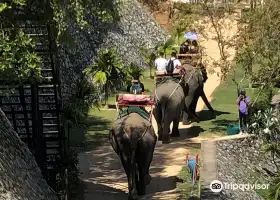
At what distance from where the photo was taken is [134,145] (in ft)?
44.7

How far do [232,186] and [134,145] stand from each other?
2.49 metres

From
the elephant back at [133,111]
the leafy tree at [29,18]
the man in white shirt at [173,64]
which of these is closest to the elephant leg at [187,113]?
the man in white shirt at [173,64]

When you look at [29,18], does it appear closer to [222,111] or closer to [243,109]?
[243,109]

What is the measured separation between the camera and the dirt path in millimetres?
14508

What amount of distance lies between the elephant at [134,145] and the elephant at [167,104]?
3970 millimetres

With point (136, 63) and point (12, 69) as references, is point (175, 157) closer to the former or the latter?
→ point (12, 69)

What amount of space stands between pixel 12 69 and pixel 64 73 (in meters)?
13.9

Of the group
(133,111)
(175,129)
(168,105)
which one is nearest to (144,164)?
(133,111)

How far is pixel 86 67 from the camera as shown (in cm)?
2531

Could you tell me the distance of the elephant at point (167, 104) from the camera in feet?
59.6

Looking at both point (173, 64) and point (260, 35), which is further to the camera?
point (260, 35)

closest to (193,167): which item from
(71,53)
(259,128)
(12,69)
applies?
(259,128)

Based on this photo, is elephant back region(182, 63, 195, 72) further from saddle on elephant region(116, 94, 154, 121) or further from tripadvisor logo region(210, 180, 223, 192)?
tripadvisor logo region(210, 180, 223, 192)

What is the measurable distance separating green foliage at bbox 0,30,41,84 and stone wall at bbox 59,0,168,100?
11671 mm
